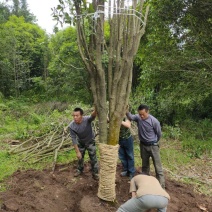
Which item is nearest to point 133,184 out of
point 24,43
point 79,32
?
point 79,32

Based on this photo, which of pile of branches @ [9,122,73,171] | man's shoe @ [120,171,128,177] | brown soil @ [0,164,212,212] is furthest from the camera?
pile of branches @ [9,122,73,171]

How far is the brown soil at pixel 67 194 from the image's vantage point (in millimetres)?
3600

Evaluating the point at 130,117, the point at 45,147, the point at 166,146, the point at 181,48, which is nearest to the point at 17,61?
the point at 181,48

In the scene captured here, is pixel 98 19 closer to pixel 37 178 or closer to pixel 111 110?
pixel 111 110

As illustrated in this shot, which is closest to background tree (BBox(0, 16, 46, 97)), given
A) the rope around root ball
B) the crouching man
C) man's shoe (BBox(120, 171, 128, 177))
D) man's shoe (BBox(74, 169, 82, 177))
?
man's shoe (BBox(74, 169, 82, 177))

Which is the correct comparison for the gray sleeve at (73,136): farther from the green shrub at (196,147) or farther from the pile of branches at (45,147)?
the green shrub at (196,147)

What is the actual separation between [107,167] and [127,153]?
1361 mm

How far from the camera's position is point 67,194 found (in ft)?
13.5

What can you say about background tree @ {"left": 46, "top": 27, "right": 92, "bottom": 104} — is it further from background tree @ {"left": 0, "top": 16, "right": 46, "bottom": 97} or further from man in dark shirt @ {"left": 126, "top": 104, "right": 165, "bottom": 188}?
man in dark shirt @ {"left": 126, "top": 104, "right": 165, "bottom": 188}

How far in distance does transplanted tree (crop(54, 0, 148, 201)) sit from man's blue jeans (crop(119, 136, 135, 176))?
121 centimetres

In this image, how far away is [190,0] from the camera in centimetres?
753

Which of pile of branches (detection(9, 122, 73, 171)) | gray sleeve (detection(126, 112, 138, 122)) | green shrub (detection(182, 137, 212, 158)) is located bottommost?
green shrub (detection(182, 137, 212, 158))

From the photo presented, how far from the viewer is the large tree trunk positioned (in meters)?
3.10

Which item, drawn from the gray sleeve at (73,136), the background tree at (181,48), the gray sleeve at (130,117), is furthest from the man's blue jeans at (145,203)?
the background tree at (181,48)
